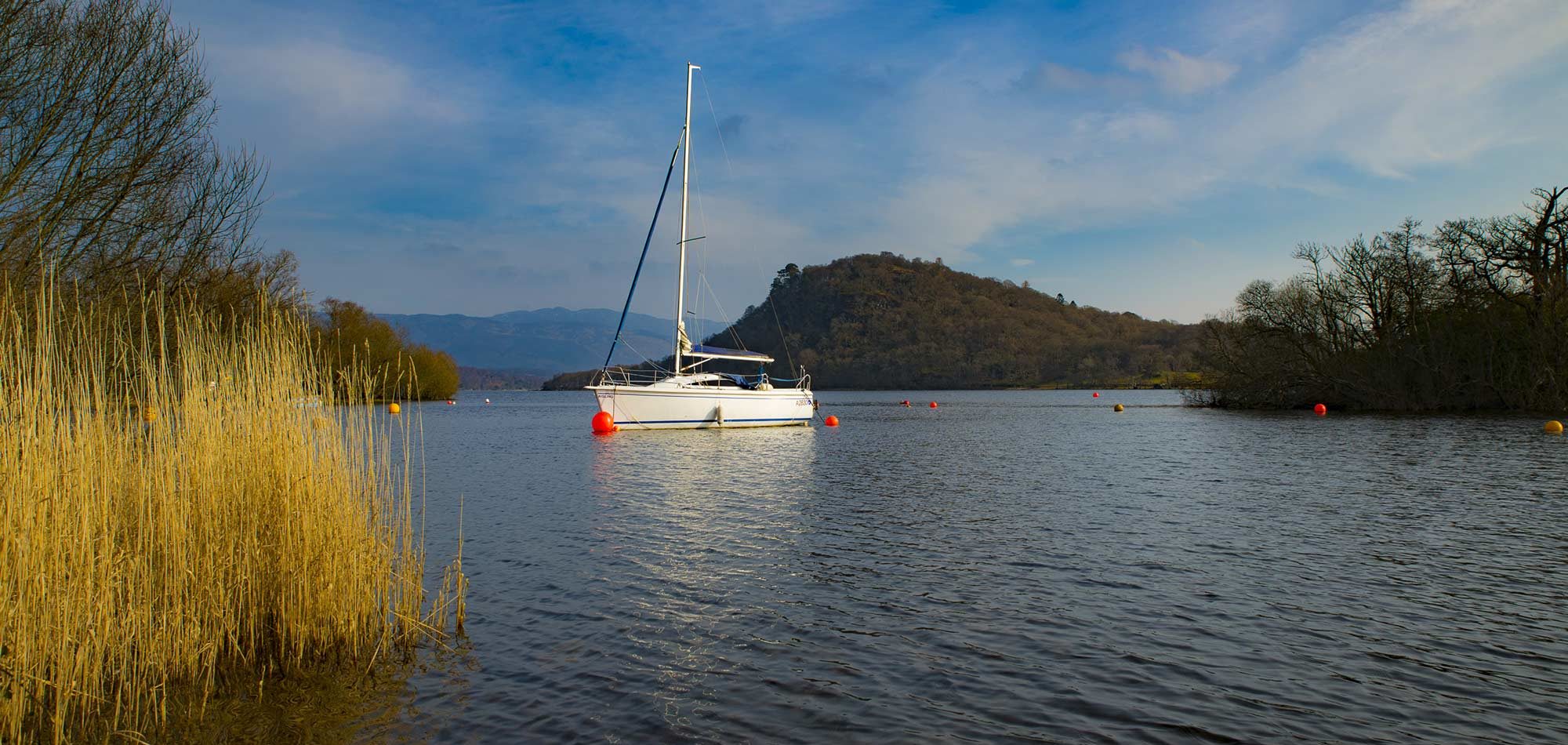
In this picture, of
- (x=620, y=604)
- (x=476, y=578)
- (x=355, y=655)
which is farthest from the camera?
(x=476, y=578)

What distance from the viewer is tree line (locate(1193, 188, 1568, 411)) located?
36.7m

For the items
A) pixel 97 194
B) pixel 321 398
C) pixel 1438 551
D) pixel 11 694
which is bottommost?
pixel 1438 551

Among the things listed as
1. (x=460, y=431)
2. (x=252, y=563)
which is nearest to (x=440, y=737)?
(x=252, y=563)

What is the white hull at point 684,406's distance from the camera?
31625 millimetres

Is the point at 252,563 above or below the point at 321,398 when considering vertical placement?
below

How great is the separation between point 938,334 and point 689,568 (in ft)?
480

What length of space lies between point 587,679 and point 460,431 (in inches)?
1348

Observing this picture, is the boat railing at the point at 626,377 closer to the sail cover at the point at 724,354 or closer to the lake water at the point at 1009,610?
the sail cover at the point at 724,354

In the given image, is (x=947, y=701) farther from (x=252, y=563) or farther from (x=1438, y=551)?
(x=1438, y=551)

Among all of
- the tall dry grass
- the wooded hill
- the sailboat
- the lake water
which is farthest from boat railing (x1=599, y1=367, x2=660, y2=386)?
the wooded hill

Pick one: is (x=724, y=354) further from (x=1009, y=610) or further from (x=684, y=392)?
(x=1009, y=610)

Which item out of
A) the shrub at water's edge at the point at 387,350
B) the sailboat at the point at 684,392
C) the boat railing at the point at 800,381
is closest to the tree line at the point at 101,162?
the sailboat at the point at 684,392

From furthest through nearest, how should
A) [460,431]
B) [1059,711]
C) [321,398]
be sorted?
[460,431], [321,398], [1059,711]

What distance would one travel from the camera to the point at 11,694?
4.20 m
